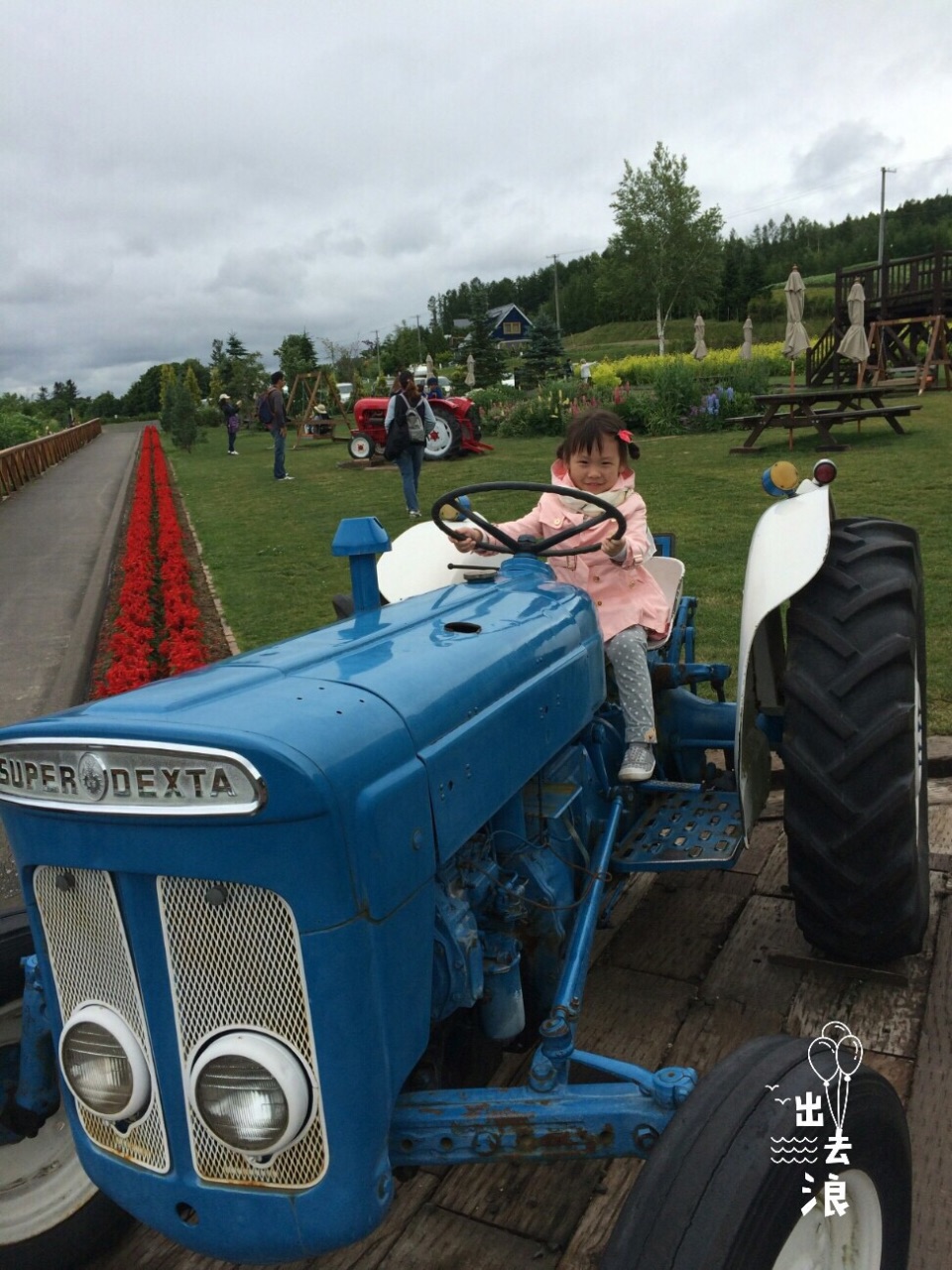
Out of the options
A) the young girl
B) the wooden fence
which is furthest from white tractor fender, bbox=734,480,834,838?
the wooden fence

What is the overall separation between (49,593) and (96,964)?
29.3ft

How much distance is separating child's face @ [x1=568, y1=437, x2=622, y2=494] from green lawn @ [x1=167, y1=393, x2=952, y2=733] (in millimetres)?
1901

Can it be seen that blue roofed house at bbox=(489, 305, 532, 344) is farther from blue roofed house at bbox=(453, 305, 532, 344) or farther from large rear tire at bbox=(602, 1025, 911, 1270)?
large rear tire at bbox=(602, 1025, 911, 1270)

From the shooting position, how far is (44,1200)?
83.1 inches

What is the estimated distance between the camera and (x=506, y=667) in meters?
2.04

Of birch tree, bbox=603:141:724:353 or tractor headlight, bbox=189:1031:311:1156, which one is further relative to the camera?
Result: birch tree, bbox=603:141:724:353

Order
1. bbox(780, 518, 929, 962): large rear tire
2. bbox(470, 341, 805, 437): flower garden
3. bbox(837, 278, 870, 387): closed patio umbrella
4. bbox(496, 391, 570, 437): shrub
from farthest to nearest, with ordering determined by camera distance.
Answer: bbox(496, 391, 570, 437): shrub
bbox(470, 341, 805, 437): flower garden
bbox(837, 278, 870, 387): closed patio umbrella
bbox(780, 518, 929, 962): large rear tire

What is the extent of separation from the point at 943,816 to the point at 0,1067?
300 centimetres

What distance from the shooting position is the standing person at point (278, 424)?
18.1 metres

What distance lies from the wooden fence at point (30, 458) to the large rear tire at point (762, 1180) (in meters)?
20.3

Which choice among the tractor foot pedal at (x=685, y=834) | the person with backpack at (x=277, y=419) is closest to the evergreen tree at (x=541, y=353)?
the person with backpack at (x=277, y=419)

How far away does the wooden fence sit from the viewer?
65.1 ft

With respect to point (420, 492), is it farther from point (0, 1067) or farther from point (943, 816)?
point (0, 1067)

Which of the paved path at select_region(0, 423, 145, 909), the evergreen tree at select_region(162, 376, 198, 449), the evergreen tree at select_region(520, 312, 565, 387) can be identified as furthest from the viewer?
the evergreen tree at select_region(520, 312, 565, 387)
